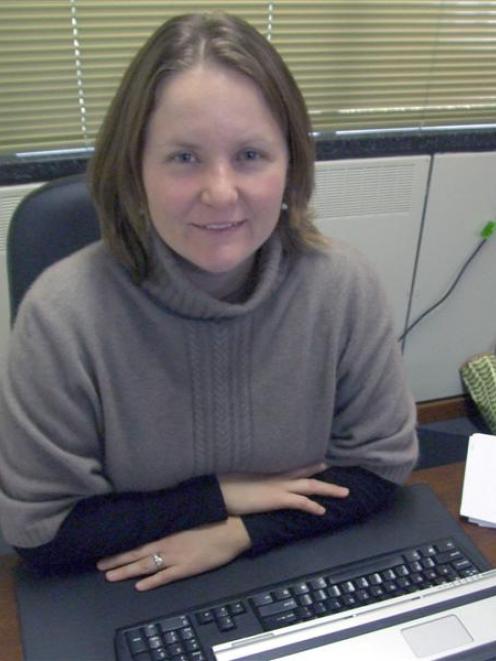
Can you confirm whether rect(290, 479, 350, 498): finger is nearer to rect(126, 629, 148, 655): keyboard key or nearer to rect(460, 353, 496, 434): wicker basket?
rect(126, 629, 148, 655): keyboard key

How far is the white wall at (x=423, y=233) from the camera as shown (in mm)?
1727

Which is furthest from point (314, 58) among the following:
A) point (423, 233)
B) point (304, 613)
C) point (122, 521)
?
point (304, 613)

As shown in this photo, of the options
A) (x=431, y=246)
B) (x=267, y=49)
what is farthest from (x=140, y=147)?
(x=431, y=246)

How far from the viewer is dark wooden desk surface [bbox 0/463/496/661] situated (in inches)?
26.9


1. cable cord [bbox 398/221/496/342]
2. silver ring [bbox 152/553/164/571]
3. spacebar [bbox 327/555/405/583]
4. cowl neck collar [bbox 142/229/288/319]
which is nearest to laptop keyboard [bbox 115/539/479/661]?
spacebar [bbox 327/555/405/583]

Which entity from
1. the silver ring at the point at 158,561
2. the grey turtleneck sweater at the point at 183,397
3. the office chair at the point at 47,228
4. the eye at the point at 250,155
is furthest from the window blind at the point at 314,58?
the silver ring at the point at 158,561

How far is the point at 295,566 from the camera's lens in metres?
0.79

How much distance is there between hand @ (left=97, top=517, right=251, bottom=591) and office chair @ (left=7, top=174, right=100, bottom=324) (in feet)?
1.32

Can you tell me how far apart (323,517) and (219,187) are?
434 millimetres

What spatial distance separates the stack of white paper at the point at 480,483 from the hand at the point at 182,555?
284mm

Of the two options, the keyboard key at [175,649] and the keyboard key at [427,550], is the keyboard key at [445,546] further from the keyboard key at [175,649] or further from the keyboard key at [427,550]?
the keyboard key at [175,649]

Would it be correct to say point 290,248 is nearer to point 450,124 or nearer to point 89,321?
point 89,321

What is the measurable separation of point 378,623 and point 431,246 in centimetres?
161

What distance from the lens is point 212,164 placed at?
0.77m
